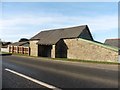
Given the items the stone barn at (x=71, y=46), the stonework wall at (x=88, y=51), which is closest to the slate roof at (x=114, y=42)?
the stone barn at (x=71, y=46)

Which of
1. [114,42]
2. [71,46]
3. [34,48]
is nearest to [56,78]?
[71,46]

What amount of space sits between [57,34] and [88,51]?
44.3ft

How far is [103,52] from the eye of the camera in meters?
31.0

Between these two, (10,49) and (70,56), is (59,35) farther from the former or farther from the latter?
(10,49)

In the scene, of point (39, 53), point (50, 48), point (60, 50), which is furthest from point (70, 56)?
point (39, 53)

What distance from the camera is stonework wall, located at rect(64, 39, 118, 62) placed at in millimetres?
29819

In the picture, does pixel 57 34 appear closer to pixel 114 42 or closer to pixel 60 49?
pixel 60 49

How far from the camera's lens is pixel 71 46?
39.9 m

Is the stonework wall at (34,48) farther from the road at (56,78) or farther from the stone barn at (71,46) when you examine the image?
the road at (56,78)

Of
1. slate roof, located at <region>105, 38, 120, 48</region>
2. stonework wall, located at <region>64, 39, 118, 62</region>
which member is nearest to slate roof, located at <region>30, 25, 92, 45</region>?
stonework wall, located at <region>64, 39, 118, 62</region>

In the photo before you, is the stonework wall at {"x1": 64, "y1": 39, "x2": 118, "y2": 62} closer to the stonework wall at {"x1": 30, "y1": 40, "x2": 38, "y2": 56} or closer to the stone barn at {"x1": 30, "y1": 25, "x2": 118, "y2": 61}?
the stone barn at {"x1": 30, "y1": 25, "x2": 118, "y2": 61}

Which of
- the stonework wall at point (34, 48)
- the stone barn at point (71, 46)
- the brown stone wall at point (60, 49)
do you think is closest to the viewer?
the stone barn at point (71, 46)

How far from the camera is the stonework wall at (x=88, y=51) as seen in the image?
29819mm

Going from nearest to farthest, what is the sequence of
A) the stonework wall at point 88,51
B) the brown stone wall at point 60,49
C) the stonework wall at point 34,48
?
the stonework wall at point 88,51, the brown stone wall at point 60,49, the stonework wall at point 34,48
